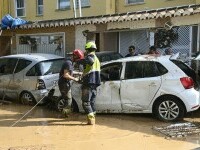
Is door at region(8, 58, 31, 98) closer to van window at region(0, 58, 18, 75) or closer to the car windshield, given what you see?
van window at region(0, 58, 18, 75)

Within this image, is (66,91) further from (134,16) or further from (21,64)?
(134,16)

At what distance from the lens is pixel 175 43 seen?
14984 mm

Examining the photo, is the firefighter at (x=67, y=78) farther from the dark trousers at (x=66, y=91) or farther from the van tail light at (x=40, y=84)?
the van tail light at (x=40, y=84)

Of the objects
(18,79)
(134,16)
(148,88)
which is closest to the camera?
(148,88)

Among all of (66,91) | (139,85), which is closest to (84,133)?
(66,91)

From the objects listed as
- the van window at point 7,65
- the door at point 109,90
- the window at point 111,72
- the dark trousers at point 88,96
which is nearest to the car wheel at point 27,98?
the van window at point 7,65

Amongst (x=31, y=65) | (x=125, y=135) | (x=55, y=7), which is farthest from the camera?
(x=55, y=7)

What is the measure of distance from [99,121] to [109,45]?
713 centimetres

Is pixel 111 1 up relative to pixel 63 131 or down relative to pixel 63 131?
up

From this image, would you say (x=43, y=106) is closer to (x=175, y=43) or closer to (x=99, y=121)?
(x=99, y=121)

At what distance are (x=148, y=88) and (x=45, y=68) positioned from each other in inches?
150

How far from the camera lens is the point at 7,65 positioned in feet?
41.7

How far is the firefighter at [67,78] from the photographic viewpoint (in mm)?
9609

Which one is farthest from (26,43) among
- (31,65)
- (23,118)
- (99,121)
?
(99,121)
